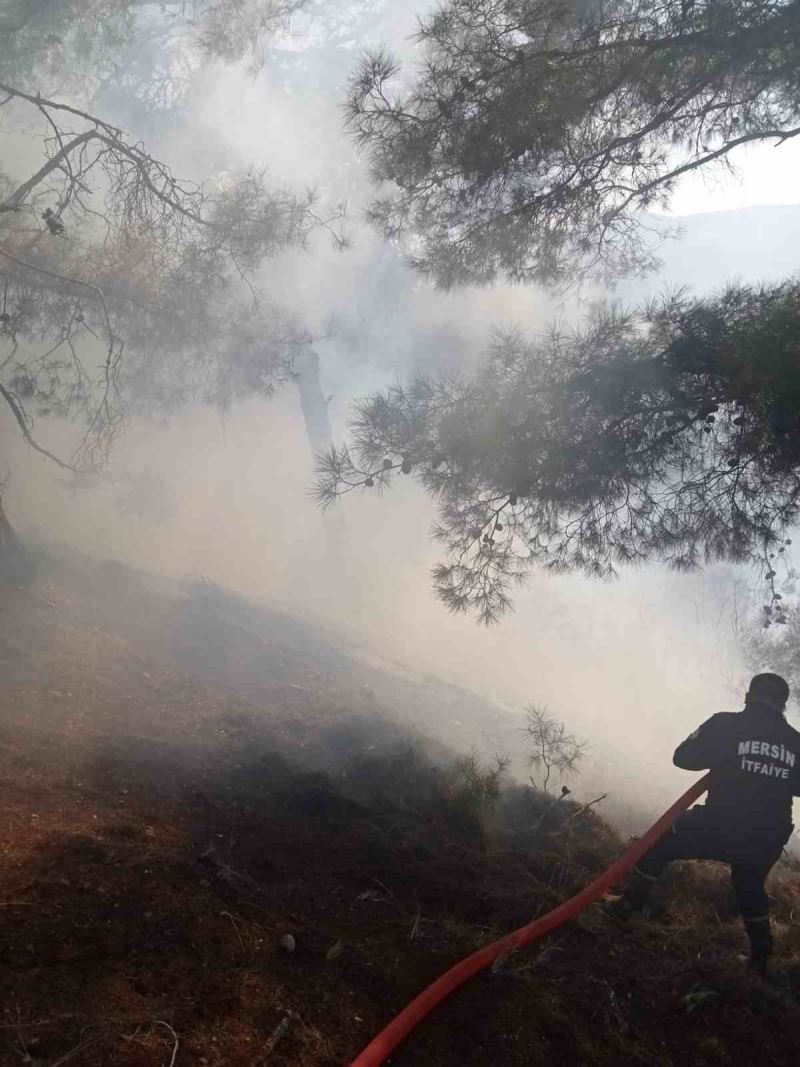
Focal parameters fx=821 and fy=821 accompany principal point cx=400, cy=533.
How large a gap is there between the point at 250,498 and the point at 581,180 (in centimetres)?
1678

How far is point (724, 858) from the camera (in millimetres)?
3850

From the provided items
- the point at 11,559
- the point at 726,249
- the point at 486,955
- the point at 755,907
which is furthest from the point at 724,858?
the point at 726,249

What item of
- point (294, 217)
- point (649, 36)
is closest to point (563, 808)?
point (649, 36)

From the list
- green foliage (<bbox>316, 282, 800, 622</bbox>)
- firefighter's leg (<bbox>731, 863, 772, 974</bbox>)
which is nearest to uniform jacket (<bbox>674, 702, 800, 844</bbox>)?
firefighter's leg (<bbox>731, 863, 772, 974</bbox>)

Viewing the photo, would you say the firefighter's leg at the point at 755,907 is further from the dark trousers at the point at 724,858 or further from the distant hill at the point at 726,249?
the distant hill at the point at 726,249

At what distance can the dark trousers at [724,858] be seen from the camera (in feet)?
12.3

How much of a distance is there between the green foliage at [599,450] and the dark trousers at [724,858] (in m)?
1.77

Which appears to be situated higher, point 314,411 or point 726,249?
point 726,249

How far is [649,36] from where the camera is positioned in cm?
457

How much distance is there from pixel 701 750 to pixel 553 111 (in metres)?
3.68

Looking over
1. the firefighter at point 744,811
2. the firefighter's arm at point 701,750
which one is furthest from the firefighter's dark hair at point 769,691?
the firefighter's arm at point 701,750

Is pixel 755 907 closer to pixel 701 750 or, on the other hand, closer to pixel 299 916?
pixel 701 750

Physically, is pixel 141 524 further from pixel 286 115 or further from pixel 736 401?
pixel 736 401

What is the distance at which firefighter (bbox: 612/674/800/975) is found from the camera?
379 cm
